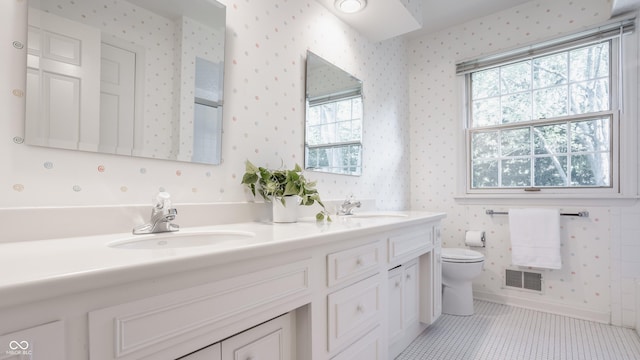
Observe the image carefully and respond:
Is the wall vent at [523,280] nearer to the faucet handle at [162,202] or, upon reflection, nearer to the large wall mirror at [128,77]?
the large wall mirror at [128,77]

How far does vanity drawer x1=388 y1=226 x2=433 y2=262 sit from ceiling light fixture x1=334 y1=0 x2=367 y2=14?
147 centimetres

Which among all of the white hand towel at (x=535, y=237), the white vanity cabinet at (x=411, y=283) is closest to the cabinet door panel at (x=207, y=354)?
the white vanity cabinet at (x=411, y=283)

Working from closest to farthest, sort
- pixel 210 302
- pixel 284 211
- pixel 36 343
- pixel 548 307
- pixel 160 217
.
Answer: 1. pixel 36 343
2. pixel 210 302
3. pixel 160 217
4. pixel 284 211
5. pixel 548 307

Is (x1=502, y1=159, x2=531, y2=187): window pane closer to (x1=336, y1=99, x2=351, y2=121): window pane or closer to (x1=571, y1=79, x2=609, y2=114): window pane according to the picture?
(x1=571, y1=79, x2=609, y2=114): window pane

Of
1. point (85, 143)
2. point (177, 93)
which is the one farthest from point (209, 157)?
point (85, 143)

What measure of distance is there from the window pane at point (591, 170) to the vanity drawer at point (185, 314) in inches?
102

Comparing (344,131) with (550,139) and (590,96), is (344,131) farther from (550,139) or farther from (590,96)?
(590,96)

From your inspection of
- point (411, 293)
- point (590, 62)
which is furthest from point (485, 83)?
point (411, 293)

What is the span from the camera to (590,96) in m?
2.38

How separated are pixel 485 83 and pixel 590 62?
73 centimetres

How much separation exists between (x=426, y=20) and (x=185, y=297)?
305 cm

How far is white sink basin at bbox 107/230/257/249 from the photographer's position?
0.93m

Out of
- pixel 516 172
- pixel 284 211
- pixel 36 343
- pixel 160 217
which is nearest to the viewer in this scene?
pixel 36 343

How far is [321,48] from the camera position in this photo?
2014 millimetres
